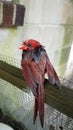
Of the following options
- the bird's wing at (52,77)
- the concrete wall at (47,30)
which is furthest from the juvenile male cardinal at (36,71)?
the concrete wall at (47,30)

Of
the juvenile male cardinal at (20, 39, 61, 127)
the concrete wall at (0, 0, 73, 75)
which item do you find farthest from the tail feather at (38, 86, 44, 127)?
the concrete wall at (0, 0, 73, 75)

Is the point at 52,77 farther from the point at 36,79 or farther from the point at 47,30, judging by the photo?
the point at 47,30

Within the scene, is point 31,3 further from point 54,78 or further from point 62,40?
point 54,78

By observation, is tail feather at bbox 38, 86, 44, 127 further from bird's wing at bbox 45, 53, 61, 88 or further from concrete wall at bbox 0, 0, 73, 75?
concrete wall at bbox 0, 0, 73, 75

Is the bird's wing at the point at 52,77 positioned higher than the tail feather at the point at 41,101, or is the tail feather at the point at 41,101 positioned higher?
the bird's wing at the point at 52,77

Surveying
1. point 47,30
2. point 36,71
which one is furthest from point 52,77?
point 47,30

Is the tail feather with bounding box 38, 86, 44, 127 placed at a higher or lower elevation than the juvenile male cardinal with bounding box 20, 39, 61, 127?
lower

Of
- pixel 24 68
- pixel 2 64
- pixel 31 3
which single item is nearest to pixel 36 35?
pixel 31 3

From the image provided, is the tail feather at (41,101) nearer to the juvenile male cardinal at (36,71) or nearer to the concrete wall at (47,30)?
the juvenile male cardinal at (36,71)
